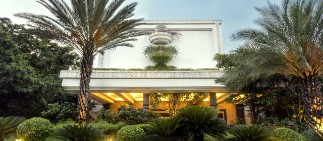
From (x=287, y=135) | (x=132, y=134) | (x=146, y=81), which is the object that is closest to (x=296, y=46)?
(x=287, y=135)

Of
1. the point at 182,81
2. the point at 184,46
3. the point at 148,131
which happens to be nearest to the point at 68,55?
the point at 184,46

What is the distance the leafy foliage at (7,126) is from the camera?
9.17m

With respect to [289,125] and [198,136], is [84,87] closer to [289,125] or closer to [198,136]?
[198,136]

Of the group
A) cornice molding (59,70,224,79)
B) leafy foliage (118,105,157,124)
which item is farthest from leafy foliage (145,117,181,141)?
cornice molding (59,70,224,79)

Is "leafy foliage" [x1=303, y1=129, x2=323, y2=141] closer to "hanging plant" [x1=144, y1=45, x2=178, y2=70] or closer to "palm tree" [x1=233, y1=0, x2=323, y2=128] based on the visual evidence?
"palm tree" [x1=233, y1=0, x2=323, y2=128]

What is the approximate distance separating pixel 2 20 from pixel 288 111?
72.9ft

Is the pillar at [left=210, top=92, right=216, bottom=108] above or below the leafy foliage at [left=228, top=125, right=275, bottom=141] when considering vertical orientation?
above

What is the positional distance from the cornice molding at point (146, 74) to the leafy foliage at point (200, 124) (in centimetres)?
858

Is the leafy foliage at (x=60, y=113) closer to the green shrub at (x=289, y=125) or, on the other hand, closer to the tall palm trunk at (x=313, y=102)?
the green shrub at (x=289, y=125)

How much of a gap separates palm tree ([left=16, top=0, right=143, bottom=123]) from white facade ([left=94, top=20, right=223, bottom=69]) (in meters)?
10.6

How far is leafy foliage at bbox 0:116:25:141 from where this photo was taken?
917cm

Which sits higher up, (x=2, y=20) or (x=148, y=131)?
(x=2, y=20)

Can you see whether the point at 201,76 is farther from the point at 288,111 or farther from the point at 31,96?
the point at 31,96

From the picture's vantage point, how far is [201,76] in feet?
57.2
